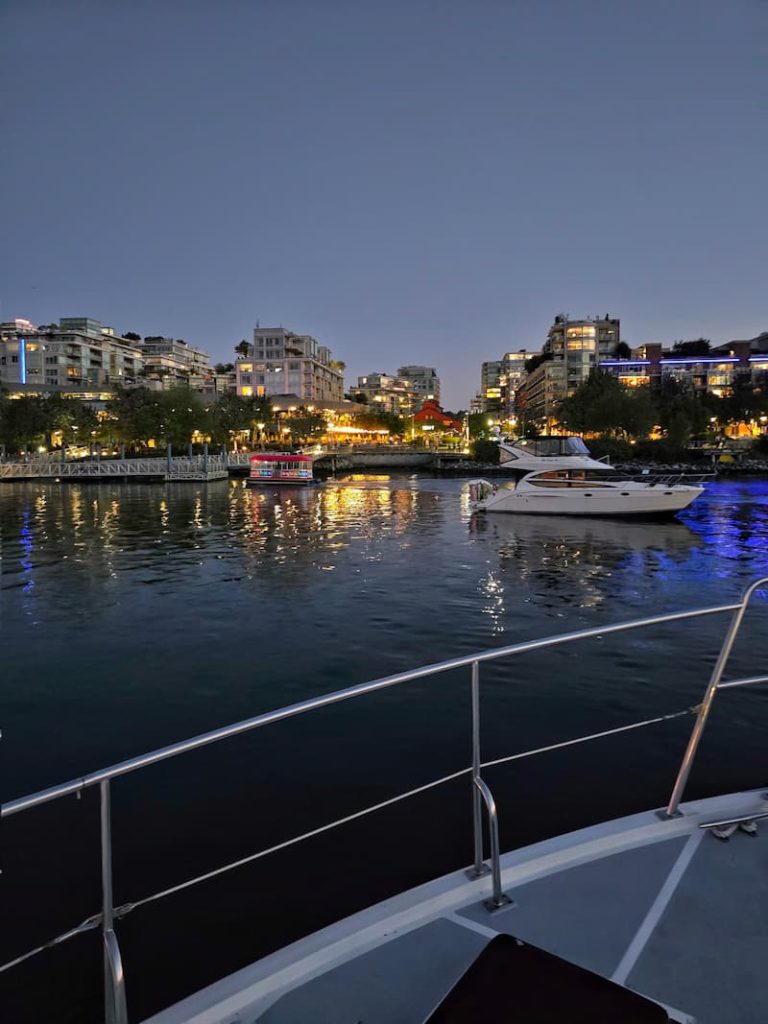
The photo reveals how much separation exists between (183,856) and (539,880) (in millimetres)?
4098

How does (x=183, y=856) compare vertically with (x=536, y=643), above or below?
below

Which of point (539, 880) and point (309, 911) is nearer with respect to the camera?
point (539, 880)

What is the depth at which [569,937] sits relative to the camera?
3.21 meters

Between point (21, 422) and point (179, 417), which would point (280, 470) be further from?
point (21, 422)

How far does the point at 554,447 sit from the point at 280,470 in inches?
1393

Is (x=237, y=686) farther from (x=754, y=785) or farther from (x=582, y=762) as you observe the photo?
(x=754, y=785)

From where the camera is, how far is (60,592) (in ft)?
60.3

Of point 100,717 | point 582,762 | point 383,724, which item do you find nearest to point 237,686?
point 100,717

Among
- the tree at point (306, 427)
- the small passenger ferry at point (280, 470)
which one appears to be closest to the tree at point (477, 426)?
the tree at point (306, 427)

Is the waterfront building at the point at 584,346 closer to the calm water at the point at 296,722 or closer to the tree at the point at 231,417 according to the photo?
the tree at the point at 231,417

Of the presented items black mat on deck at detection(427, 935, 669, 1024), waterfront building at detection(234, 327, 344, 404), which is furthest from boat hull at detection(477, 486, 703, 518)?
waterfront building at detection(234, 327, 344, 404)

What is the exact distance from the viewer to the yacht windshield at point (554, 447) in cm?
3828

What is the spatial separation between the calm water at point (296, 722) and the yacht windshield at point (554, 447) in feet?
50.5

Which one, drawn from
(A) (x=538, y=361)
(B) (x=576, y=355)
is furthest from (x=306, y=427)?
(A) (x=538, y=361)
